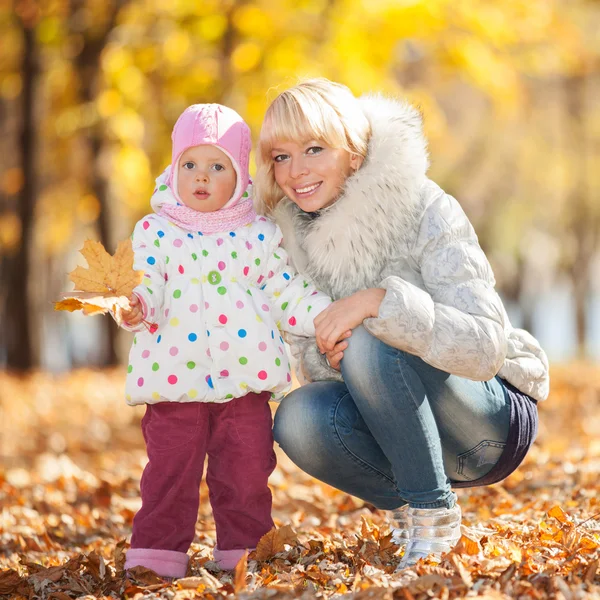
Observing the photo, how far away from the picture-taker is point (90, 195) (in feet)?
38.7

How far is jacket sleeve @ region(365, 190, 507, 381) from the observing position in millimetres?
2652

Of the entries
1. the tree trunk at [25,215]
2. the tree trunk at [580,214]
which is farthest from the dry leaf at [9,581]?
the tree trunk at [580,214]

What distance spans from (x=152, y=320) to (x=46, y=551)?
1.49 metres

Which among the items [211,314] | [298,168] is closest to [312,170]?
[298,168]

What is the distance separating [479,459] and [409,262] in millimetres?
709

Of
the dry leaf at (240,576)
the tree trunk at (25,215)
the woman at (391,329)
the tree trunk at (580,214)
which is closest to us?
the dry leaf at (240,576)

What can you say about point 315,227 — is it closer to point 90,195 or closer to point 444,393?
point 444,393

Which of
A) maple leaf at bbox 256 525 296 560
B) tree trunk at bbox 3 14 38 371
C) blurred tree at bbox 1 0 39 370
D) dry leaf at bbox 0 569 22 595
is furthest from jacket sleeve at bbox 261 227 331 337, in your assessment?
tree trunk at bbox 3 14 38 371

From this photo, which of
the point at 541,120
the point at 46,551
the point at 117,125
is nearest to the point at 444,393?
the point at 46,551

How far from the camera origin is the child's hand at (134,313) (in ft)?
8.77

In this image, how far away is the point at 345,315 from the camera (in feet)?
9.08

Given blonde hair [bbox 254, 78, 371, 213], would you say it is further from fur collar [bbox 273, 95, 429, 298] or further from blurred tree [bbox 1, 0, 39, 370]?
blurred tree [bbox 1, 0, 39, 370]

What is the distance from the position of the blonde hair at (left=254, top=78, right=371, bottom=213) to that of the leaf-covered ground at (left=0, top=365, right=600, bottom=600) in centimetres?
131

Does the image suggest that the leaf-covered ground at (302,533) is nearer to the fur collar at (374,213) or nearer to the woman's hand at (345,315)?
the woman's hand at (345,315)
